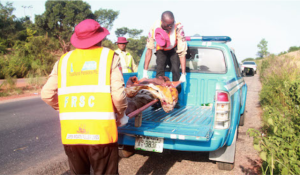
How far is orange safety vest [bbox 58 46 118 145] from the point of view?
6.73 feet

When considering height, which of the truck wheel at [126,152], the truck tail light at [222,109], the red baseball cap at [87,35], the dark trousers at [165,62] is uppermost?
the red baseball cap at [87,35]

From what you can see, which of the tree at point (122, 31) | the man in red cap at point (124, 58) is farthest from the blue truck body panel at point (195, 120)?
the tree at point (122, 31)

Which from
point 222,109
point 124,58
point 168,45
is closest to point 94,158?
point 222,109

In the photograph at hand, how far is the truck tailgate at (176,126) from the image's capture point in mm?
2891

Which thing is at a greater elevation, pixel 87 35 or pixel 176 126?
pixel 87 35

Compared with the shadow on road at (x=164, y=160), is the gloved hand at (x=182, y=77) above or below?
above

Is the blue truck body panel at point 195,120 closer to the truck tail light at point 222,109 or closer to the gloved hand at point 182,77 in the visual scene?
the truck tail light at point 222,109

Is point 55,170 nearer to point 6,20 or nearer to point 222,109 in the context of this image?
point 222,109

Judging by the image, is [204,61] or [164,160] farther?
[204,61]

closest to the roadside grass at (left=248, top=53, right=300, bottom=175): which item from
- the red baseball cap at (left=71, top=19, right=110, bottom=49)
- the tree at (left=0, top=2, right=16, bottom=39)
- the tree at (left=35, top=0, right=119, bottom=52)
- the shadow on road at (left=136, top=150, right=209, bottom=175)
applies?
the shadow on road at (left=136, top=150, right=209, bottom=175)

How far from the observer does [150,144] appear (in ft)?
10.3

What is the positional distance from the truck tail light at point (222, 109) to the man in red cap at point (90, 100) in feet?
4.51

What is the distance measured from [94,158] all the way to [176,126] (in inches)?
55.6

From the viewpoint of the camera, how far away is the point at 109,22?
4212cm
